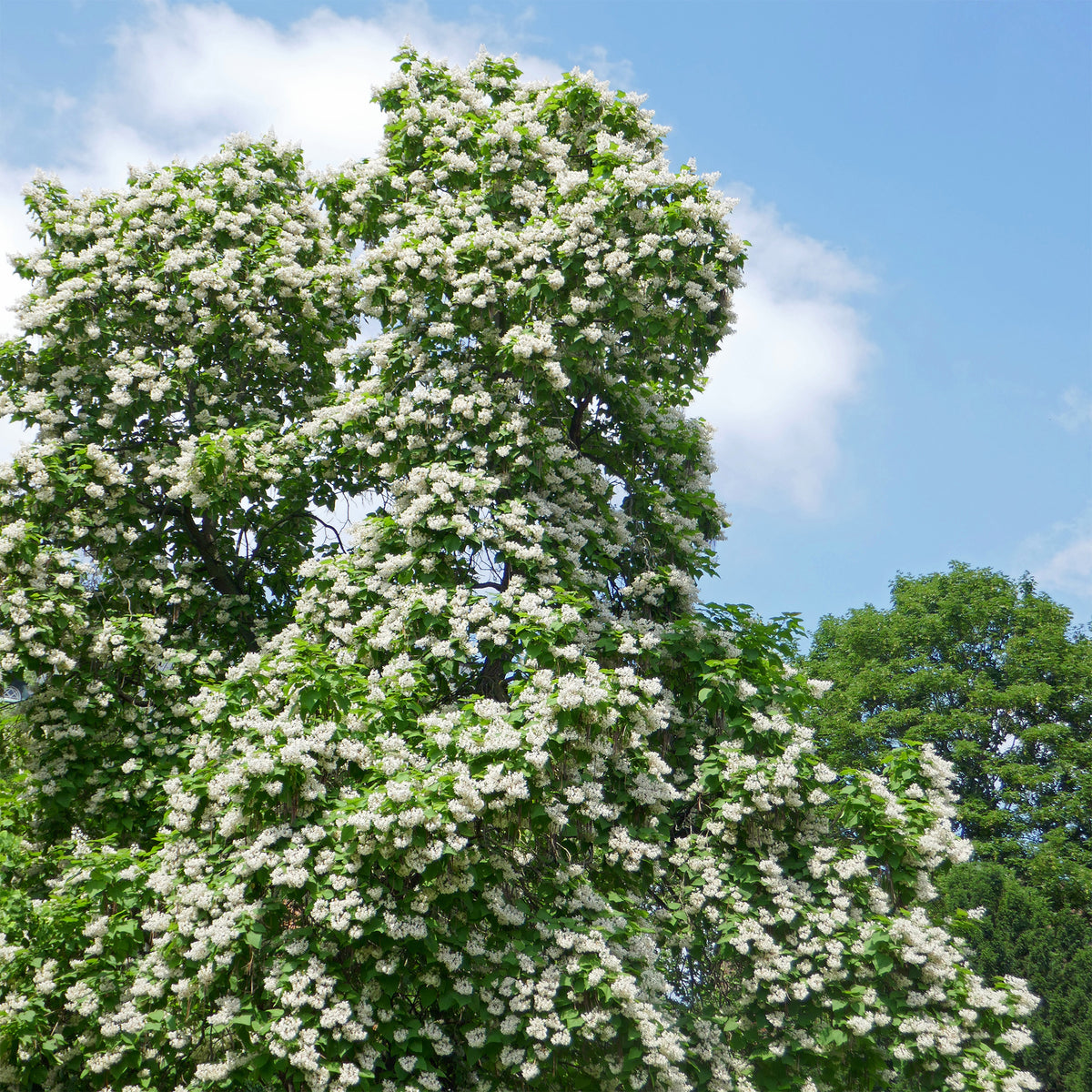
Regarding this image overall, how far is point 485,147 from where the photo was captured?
13.4m

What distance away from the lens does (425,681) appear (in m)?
9.91

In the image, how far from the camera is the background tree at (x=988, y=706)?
28.8 metres

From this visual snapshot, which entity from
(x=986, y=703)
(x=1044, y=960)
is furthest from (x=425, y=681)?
(x=986, y=703)

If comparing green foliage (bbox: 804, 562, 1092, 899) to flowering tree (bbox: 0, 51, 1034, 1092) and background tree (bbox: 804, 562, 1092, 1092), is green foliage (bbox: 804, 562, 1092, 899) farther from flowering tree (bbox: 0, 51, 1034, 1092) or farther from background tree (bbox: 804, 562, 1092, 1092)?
flowering tree (bbox: 0, 51, 1034, 1092)

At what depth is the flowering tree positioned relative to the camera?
827 cm

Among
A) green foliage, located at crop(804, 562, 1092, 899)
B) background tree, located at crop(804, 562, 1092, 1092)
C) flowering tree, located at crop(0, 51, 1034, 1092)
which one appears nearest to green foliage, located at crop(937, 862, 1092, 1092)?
background tree, located at crop(804, 562, 1092, 1092)

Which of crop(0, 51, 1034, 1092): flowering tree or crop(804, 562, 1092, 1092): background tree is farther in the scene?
crop(804, 562, 1092, 1092): background tree

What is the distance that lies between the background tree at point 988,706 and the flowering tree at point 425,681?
17704mm

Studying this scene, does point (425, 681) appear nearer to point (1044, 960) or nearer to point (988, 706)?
point (1044, 960)

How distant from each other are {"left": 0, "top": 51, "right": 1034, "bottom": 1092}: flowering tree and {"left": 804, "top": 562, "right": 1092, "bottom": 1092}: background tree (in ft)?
58.1

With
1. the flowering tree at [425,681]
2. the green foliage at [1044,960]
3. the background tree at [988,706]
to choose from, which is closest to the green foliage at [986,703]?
the background tree at [988,706]

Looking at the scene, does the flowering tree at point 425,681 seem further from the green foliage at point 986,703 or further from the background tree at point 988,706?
the green foliage at point 986,703

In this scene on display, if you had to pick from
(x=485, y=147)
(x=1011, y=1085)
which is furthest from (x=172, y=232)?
(x=1011, y=1085)

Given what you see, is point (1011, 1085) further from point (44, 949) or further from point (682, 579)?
point (44, 949)
